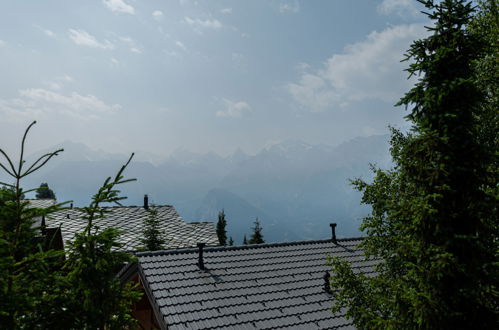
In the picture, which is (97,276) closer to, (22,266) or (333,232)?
(22,266)

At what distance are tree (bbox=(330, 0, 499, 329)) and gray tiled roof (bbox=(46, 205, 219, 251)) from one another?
19.2 m

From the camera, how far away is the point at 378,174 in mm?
10367

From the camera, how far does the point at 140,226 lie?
2544 cm

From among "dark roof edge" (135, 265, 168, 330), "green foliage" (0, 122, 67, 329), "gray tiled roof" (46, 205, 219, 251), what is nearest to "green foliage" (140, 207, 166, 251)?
"gray tiled roof" (46, 205, 219, 251)

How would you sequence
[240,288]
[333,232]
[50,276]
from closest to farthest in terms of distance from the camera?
[50,276] < [240,288] < [333,232]

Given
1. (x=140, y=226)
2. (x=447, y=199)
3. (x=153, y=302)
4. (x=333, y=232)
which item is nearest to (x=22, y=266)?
(x=153, y=302)

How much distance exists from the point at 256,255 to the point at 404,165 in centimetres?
800

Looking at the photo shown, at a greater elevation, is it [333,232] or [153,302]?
[333,232]

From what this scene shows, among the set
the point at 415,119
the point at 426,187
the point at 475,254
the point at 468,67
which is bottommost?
the point at 475,254

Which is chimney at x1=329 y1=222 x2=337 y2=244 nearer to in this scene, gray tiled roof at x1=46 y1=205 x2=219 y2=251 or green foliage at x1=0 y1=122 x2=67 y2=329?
green foliage at x1=0 y1=122 x2=67 y2=329

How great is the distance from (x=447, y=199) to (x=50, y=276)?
21.2 ft

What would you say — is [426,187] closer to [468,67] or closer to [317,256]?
[468,67]

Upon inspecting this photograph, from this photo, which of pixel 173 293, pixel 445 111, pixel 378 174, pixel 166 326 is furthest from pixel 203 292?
pixel 445 111

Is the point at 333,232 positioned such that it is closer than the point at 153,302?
No
